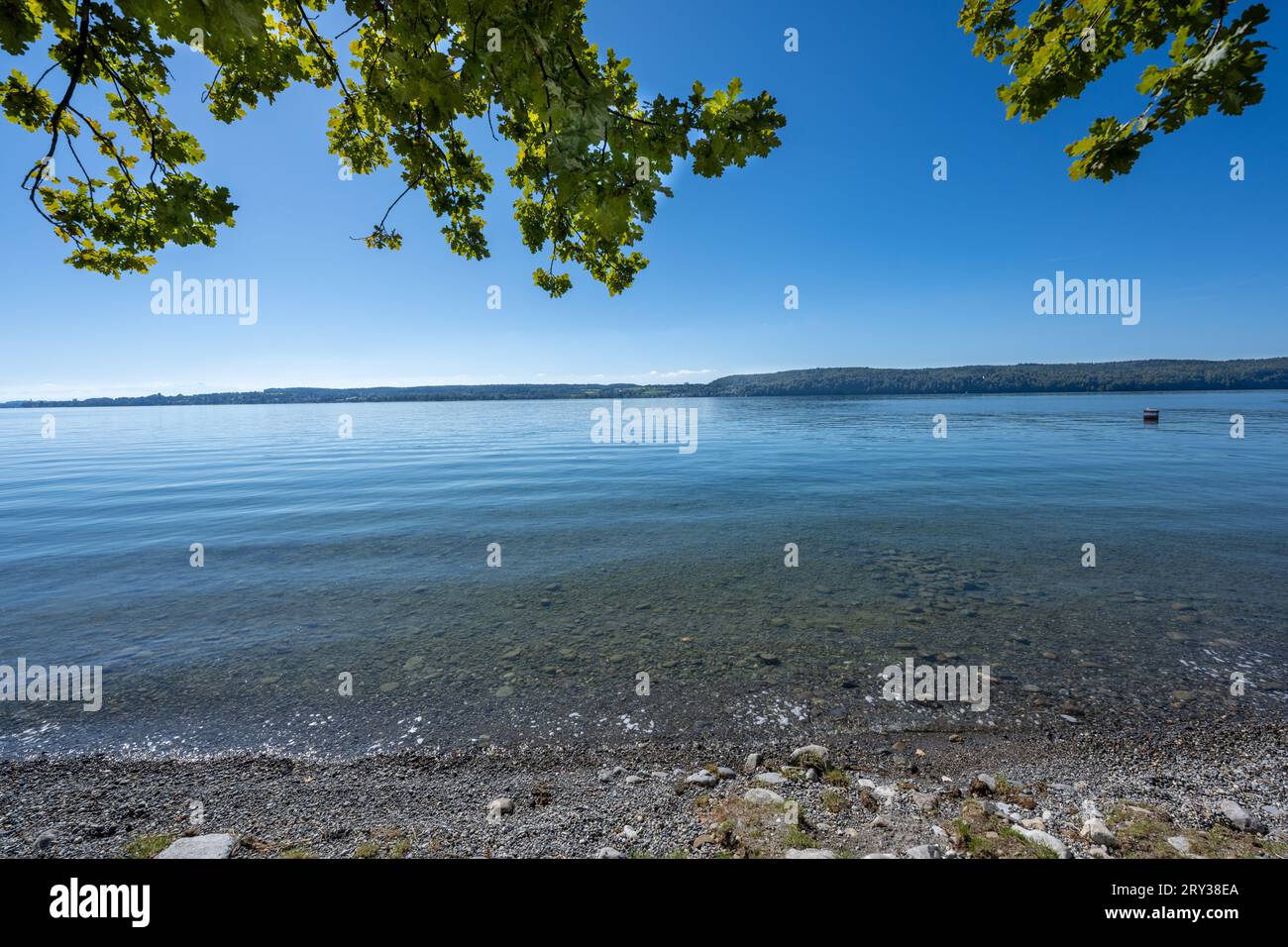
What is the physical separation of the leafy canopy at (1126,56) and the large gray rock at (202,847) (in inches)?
487

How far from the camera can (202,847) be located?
14.1 feet

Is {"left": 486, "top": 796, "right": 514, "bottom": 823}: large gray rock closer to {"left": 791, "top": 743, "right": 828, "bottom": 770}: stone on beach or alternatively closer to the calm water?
the calm water

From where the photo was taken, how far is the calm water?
273 inches

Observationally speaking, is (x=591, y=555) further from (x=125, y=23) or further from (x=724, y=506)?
(x=125, y=23)

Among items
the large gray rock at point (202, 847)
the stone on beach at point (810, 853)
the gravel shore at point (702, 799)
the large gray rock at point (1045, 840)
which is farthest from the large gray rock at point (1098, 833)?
the large gray rock at point (202, 847)

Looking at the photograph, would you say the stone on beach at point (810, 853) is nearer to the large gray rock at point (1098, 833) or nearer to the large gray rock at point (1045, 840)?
the large gray rock at point (1045, 840)

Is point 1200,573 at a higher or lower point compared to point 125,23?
lower

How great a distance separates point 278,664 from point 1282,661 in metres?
16.6

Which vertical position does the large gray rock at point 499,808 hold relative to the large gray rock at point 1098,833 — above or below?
below

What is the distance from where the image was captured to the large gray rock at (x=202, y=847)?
4230mm

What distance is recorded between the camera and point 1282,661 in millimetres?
7848
